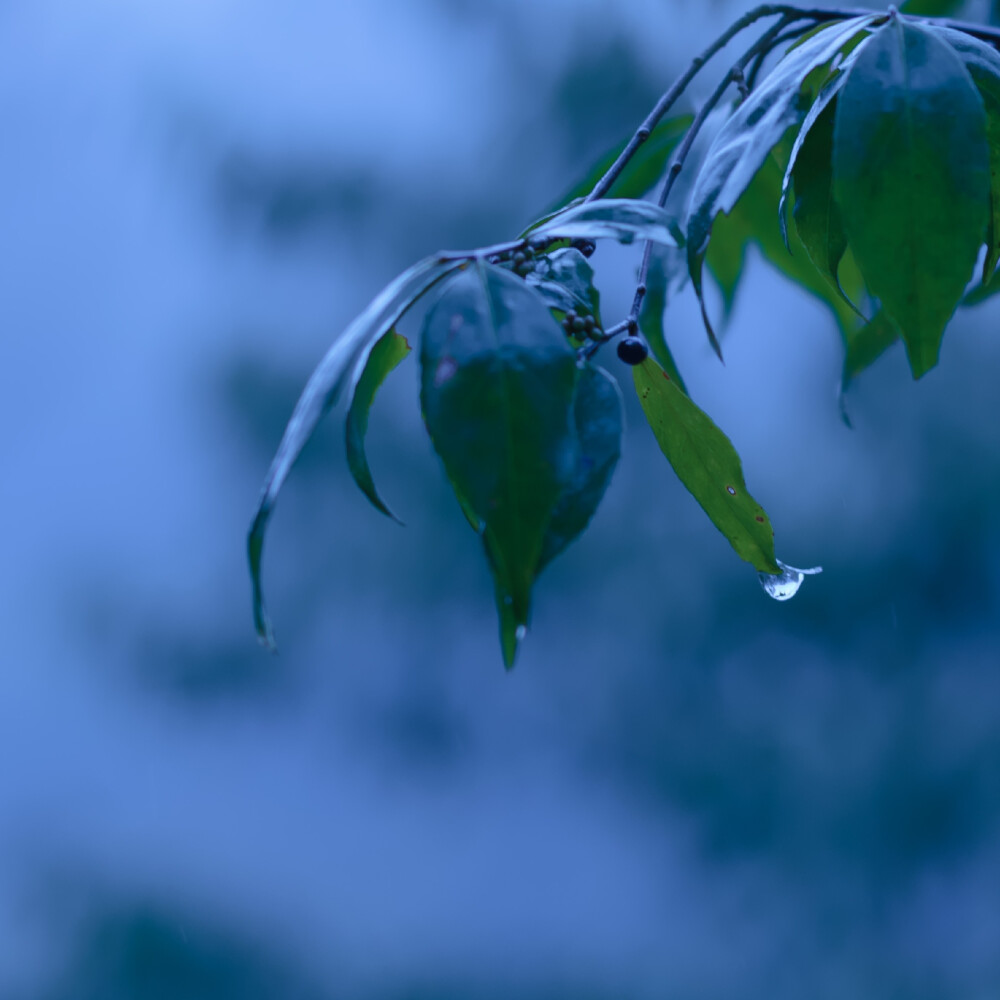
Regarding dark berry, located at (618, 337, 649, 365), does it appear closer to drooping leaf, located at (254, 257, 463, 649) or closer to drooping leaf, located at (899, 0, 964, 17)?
drooping leaf, located at (254, 257, 463, 649)

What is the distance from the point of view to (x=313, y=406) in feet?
0.49

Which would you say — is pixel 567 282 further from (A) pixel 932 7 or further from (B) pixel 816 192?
(A) pixel 932 7

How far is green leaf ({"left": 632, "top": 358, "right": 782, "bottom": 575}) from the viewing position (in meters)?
0.20

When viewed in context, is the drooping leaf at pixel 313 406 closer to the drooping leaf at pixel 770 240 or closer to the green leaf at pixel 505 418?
the green leaf at pixel 505 418

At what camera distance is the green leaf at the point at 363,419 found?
176 millimetres

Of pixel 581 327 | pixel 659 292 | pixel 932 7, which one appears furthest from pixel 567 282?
pixel 932 7

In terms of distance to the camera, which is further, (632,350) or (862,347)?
(862,347)

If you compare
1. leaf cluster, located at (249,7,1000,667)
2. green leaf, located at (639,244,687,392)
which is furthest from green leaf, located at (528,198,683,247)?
green leaf, located at (639,244,687,392)

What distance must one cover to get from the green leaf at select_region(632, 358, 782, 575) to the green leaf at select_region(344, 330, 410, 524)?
5 centimetres

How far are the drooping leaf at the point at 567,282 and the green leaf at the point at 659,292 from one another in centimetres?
11

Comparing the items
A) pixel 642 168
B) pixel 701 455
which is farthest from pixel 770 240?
pixel 701 455

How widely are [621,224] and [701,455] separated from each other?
56 mm

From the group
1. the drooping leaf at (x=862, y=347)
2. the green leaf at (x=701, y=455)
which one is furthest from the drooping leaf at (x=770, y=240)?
the green leaf at (x=701, y=455)

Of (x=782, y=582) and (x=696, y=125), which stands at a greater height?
(x=696, y=125)
